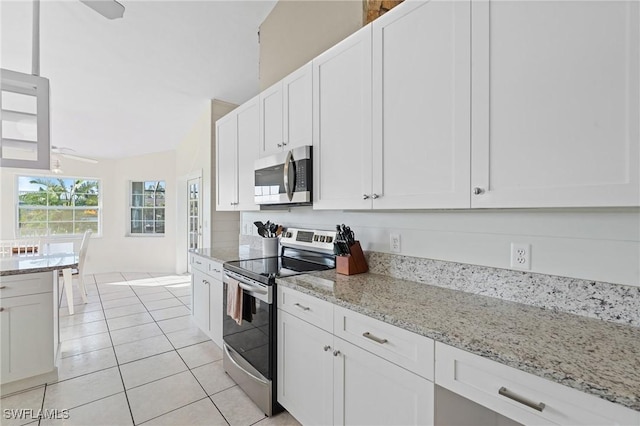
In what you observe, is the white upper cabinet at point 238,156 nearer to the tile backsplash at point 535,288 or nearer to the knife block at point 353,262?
the knife block at point 353,262

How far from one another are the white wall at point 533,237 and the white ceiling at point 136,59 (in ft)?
8.92

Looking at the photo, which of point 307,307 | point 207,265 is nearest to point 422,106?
point 307,307

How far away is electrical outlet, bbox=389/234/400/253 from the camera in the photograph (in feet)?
6.31

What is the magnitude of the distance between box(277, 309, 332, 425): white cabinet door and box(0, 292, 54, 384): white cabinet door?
190 centimetres

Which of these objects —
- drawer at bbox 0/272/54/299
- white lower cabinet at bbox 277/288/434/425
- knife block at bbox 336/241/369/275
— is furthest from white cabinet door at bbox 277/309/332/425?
drawer at bbox 0/272/54/299

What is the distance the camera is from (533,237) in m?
1.36

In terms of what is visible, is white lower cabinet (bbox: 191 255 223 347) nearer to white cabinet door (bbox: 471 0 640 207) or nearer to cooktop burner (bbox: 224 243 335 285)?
cooktop burner (bbox: 224 243 335 285)

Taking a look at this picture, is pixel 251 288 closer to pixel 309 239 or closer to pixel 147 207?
pixel 309 239

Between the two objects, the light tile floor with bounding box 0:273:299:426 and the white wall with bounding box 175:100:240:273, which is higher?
the white wall with bounding box 175:100:240:273

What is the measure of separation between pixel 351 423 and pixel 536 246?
1.18 meters

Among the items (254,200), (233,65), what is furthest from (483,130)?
(233,65)

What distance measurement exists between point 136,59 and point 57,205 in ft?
14.3

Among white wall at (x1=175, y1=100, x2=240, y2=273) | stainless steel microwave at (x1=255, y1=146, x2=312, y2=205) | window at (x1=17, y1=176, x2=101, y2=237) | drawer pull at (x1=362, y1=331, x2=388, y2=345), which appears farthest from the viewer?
window at (x1=17, y1=176, x2=101, y2=237)

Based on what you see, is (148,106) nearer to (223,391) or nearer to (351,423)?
(223,391)
